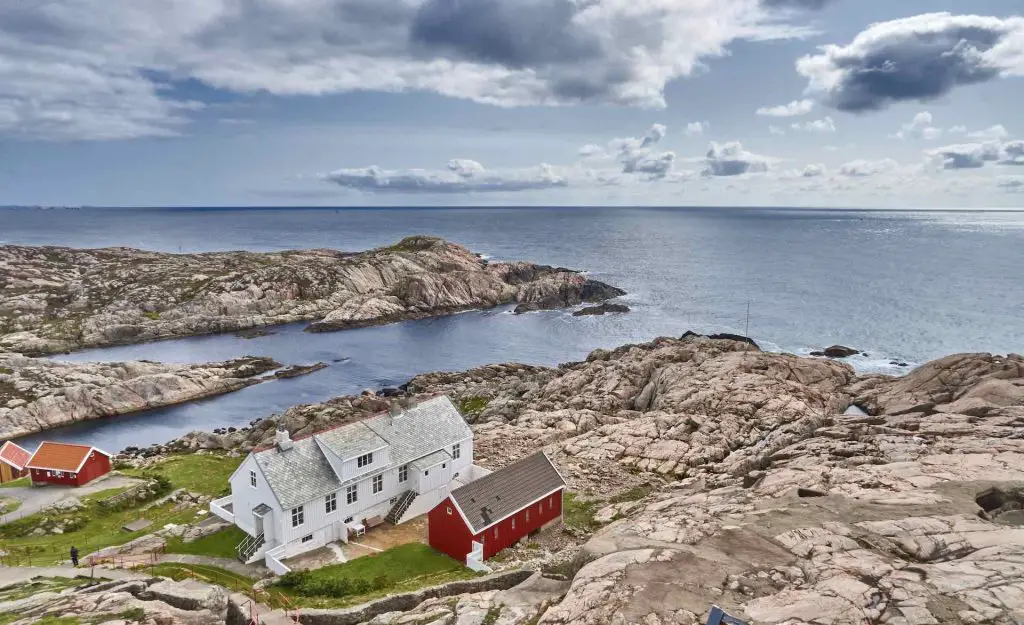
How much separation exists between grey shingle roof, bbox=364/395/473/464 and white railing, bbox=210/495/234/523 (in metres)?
10.2

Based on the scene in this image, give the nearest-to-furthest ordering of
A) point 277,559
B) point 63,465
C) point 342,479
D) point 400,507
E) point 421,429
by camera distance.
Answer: point 277,559, point 342,479, point 400,507, point 421,429, point 63,465

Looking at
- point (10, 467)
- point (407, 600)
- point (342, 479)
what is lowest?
point (10, 467)

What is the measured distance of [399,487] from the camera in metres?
39.1

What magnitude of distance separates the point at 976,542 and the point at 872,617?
20.9 ft

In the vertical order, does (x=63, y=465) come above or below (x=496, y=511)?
below

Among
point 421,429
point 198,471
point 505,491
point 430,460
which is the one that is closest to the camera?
point 505,491

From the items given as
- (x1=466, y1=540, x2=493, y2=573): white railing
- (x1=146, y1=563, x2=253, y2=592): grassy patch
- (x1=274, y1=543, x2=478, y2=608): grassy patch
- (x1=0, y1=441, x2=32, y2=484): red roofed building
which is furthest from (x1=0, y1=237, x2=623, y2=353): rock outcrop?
(x1=466, y1=540, x2=493, y2=573): white railing

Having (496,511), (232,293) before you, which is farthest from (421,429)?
(232,293)

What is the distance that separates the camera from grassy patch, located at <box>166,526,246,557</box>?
3428cm

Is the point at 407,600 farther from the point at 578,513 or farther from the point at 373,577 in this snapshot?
the point at 578,513

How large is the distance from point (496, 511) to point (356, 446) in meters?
9.87

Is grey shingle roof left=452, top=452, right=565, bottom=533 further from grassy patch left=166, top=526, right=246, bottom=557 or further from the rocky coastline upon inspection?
grassy patch left=166, top=526, right=246, bottom=557

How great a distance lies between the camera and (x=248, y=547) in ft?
111

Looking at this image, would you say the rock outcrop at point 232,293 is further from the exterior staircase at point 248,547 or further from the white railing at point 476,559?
the white railing at point 476,559
